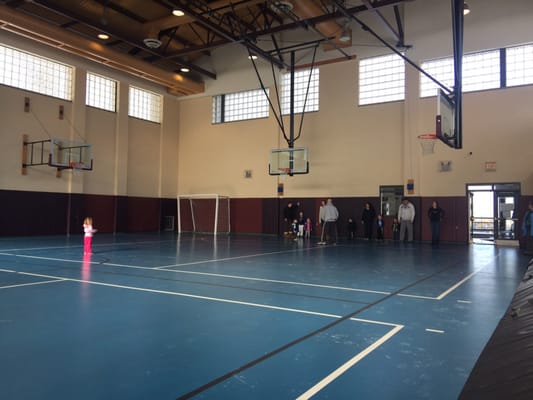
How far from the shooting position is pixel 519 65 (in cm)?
1738

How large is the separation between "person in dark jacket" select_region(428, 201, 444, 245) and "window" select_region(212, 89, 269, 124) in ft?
34.2

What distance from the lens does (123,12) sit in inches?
759

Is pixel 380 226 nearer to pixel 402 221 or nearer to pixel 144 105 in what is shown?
pixel 402 221

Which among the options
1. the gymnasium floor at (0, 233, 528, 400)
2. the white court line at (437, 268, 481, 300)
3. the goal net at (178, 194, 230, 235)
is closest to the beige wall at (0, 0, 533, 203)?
the goal net at (178, 194, 230, 235)

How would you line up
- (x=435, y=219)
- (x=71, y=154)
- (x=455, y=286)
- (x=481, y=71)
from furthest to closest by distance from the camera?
(x=71, y=154)
(x=435, y=219)
(x=481, y=71)
(x=455, y=286)

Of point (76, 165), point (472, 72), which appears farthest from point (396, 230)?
point (76, 165)

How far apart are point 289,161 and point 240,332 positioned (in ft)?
54.6

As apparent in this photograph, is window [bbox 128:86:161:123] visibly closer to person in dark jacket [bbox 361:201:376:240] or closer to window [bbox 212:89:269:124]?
window [bbox 212:89:269:124]

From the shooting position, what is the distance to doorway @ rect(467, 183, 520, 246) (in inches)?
692

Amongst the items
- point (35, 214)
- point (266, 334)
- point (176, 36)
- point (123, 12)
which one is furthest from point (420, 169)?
point (35, 214)

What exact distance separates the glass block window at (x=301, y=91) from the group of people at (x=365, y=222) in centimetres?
518

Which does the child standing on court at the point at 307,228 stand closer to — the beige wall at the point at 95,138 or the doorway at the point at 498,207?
the doorway at the point at 498,207

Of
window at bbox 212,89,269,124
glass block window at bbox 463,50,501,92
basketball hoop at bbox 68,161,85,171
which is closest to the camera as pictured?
glass block window at bbox 463,50,501,92

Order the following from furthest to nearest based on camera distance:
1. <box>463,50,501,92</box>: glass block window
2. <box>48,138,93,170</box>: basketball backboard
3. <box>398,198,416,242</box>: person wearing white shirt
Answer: <box>48,138,93,170</box>: basketball backboard → <box>398,198,416,242</box>: person wearing white shirt → <box>463,50,501,92</box>: glass block window
